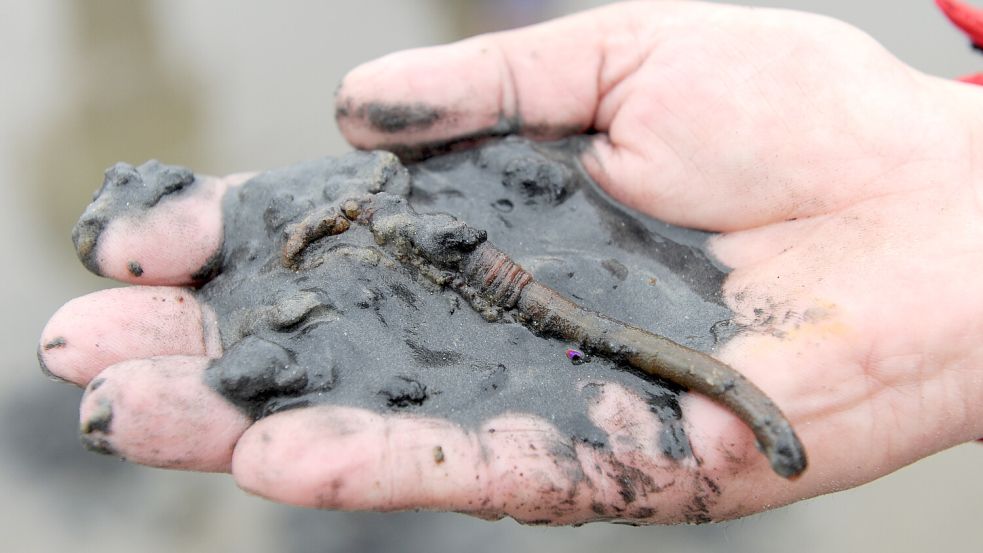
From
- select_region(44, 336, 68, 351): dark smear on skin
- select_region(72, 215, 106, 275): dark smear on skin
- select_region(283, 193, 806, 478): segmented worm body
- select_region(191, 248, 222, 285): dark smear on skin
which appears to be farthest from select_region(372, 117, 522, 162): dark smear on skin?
select_region(44, 336, 68, 351): dark smear on skin

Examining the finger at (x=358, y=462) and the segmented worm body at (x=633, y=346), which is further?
the segmented worm body at (x=633, y=346)

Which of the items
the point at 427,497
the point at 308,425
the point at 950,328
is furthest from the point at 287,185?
the point at 950,328

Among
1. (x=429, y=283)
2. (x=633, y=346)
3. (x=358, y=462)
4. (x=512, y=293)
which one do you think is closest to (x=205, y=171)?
(x=429, y=283)

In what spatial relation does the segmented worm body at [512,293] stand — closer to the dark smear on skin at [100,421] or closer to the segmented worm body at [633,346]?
the segmented worm body at [633,346]

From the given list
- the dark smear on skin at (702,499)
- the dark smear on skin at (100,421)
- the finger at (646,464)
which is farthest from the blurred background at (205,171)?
the dark smear on skin at (100,421)

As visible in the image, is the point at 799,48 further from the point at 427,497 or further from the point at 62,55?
the point at 62,55

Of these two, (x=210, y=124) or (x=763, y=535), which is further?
(x=210, y=124)

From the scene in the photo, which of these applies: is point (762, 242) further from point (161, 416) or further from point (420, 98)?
point (161, 416)
